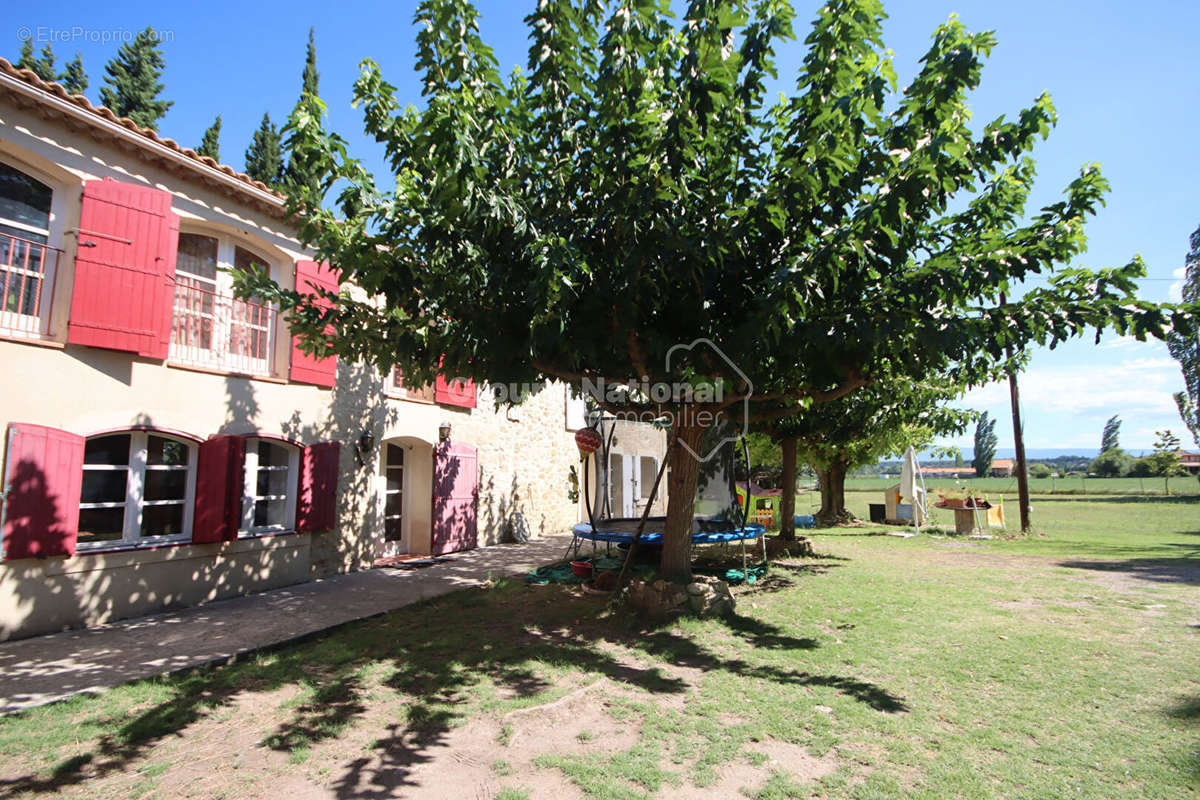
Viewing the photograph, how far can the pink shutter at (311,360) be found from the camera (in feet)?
28.0

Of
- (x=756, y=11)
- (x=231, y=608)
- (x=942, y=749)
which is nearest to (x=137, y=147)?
(x=231, y=608)

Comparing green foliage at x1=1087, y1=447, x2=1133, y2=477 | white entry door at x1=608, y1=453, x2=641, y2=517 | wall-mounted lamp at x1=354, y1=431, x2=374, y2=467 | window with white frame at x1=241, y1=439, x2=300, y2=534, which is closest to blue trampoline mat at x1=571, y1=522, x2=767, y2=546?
wall-mounted lamp at x1=354, y1=431, x2=374, y2=467

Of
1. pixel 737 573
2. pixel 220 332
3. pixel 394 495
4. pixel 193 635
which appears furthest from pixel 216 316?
pixel 737 573

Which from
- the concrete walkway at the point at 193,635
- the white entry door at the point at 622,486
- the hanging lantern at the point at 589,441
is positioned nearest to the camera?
the concrete walkway at the point at 193,635

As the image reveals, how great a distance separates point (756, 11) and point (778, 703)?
→ 577 centimetres

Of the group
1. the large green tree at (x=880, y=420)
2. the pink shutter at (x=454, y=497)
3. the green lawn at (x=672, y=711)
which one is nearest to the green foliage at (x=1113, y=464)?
the large green tree at (x=880, y=420)

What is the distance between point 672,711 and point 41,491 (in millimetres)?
6373

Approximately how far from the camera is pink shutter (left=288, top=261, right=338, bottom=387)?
8.52 m

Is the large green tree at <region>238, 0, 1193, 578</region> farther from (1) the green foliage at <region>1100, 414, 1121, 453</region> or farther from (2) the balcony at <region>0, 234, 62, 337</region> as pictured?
(1) the green foliage at <region>1100, 414, 1121, 453</region>

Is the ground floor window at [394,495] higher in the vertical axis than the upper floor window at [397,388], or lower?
lower

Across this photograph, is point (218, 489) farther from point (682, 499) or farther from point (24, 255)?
point (682, 499)

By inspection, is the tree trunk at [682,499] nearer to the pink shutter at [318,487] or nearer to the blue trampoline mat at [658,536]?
the blue trampoline mat at [658,536]

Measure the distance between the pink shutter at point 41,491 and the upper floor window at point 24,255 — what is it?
3.85 feet

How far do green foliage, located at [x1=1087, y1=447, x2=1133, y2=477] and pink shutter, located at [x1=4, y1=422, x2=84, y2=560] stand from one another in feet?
310
